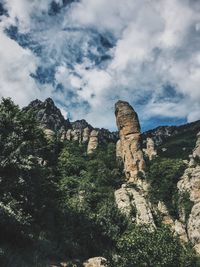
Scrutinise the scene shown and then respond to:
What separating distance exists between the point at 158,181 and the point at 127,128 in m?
17.2

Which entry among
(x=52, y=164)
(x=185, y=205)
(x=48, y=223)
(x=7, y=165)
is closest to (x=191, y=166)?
(x=185, y=205)

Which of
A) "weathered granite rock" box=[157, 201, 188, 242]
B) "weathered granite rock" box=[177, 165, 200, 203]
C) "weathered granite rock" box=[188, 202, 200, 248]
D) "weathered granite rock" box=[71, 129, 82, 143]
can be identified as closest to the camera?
"weathered granite rock" box=[188, 202, 200, 248]

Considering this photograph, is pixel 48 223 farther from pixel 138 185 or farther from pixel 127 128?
pixel 127 128

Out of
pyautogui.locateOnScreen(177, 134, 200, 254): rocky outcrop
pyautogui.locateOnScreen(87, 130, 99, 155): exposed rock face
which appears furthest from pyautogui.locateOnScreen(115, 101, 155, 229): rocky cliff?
pyautogui.locateOnScreen(87, 130, 99, 155): exposed rock face

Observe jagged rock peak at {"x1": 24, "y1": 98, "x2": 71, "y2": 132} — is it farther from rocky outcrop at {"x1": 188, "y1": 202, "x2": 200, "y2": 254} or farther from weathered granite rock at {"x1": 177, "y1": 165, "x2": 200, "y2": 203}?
rocky outcrop at {"x1": 188, "y1": 202, "x2": 200, "y2": 254}

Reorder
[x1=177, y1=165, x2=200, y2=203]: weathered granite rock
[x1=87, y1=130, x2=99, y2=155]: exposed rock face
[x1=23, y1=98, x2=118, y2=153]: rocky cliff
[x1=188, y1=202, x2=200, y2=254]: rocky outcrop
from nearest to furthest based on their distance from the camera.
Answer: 1. [x1=188, y1=202, x2=200, y2=254]: rocky outcrop
2. [x1=177, y1=165, x2=200, y2=203]: weathered granite rock
3. [x1=87, y1=130, x2=99, y2=155]: exposed rock face
4. [x1=23, y1=98, x2=118, y2=153]: rocky cliff

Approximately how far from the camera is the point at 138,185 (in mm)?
90625

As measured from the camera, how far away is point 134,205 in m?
77.8

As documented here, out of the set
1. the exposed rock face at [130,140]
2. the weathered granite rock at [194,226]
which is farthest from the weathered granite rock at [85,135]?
the weathered granite rock at [194,226]

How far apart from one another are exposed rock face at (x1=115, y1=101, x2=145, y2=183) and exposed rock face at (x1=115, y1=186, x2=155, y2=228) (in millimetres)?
12132

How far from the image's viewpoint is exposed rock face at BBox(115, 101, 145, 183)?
9631 centimetres

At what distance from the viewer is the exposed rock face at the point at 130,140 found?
316 feet

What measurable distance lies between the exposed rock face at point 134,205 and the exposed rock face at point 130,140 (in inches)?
478

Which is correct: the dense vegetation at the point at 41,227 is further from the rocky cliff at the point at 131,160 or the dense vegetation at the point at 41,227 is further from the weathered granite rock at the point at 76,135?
the weathered granite rock at the point at 76,135
